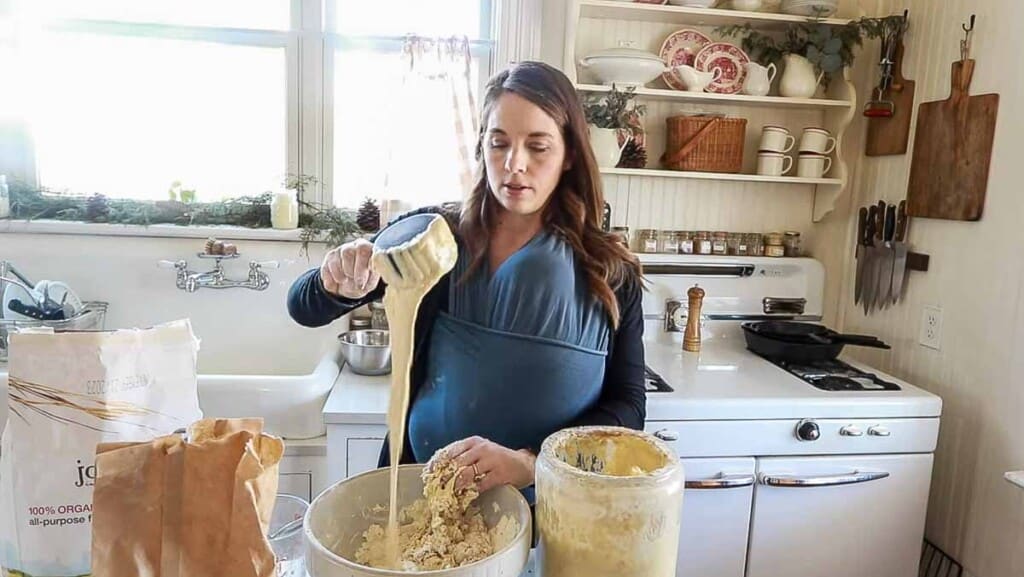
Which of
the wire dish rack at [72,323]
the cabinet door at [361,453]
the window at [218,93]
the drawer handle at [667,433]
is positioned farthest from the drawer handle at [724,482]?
the wire dish rack at [72,323]

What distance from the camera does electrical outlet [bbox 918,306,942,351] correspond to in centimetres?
187

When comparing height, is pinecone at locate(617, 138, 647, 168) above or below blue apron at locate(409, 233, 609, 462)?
above

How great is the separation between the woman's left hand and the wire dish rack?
1427 mm

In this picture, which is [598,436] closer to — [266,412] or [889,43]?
[266,412]

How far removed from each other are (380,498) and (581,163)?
1.95 ft

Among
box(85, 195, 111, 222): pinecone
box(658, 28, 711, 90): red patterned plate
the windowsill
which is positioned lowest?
the windowsill

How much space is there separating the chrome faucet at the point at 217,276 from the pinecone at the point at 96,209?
26 centimetres

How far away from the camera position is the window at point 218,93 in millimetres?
2195

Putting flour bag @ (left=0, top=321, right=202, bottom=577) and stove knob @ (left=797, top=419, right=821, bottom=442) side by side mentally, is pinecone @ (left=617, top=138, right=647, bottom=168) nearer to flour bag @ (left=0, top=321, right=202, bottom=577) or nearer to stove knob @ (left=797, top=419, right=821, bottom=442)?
stove knob @ (left=797, top=419, right=821, bottom=442)

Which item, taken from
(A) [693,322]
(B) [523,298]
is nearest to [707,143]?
(A) [693,322]

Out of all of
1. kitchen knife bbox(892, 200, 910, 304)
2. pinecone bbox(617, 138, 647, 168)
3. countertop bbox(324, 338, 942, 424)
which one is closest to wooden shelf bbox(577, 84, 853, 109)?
pinecone bbox(617, 138, 647, 168)

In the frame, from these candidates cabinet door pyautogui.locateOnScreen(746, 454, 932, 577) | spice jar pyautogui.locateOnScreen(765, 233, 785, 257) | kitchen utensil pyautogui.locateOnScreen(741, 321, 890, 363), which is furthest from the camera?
spice jar pyautogui.locateOnScreen(765, 233, 785, 257)

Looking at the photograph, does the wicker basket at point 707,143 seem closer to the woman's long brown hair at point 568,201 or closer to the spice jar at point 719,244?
the spice jar at point 719,244

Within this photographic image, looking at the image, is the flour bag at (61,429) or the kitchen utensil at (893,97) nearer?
the flour bag at (61,429)
